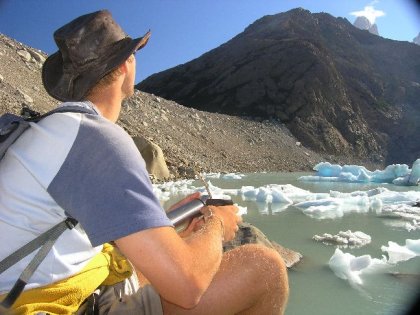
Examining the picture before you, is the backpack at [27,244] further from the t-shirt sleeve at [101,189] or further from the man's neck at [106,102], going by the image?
the man's neck at [106,102]

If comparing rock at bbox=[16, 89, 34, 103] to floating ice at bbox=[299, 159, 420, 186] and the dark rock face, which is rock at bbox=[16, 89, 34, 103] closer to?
floating ice at bbox=[299, 159, 420, 186]

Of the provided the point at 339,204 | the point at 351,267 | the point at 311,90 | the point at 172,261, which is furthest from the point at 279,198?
the point at 311,90

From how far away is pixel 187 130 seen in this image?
33.1 m

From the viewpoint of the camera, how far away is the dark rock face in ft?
179

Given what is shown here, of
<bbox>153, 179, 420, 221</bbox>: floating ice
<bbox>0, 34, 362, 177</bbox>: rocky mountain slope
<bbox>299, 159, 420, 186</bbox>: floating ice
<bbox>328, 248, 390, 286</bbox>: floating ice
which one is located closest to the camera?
<bbox>328, 248, 390, 286</bbox>: floating ice

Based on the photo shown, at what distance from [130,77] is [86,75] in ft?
0.57

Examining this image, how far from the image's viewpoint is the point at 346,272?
14.5ft

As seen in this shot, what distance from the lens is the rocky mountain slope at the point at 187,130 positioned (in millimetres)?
21031

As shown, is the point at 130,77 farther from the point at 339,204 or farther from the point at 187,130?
the point at 187,130

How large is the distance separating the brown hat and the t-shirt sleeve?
0.42 metres

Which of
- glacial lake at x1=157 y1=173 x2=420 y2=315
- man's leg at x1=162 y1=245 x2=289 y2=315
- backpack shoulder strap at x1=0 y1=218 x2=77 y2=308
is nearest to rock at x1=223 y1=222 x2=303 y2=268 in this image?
glacial lake at x1=157 y1=173 x2=420 y2=315

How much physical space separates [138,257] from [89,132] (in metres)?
0.38

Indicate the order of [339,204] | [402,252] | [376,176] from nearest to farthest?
[402,252] < [339,204] < [376,176]

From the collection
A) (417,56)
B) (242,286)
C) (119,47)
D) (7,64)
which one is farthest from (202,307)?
(417,56)
